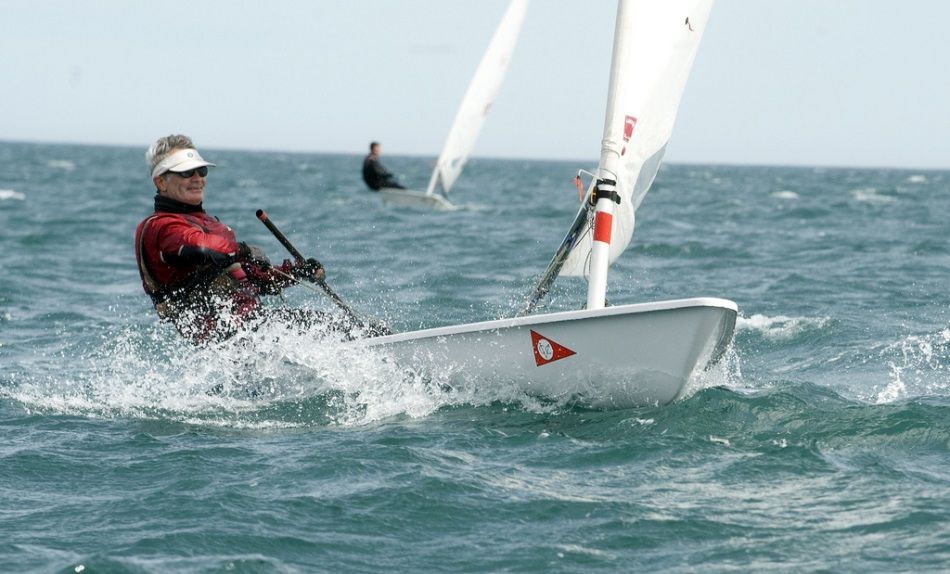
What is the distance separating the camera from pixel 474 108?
69.1 ft

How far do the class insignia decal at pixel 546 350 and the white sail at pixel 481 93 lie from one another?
15.7 m

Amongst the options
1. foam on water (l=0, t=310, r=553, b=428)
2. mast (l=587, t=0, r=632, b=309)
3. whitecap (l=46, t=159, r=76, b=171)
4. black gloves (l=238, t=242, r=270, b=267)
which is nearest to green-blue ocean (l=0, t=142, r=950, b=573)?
foam on water (l=0, t=310, r=553, b=428)

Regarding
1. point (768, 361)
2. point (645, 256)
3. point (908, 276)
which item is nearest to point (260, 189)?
point (645, 256)

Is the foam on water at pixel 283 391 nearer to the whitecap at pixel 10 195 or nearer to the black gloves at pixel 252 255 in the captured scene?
the black gloves at pixel 252 255

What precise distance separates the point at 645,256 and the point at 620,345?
8.80 m

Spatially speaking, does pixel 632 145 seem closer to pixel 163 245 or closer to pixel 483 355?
pixel 483 355

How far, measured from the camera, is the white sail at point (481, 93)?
2039 centimetres

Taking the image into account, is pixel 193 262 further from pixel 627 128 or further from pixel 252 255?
pixel 627 128

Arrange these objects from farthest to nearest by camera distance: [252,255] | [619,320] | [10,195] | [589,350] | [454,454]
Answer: [10,195] → [252,255] → [589,350] → [619,320] → [454,454]

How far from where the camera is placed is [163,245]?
543cm

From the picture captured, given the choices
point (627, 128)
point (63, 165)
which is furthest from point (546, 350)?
point (63, 165)

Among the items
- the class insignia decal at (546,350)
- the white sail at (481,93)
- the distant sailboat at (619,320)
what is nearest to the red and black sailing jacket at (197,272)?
the distant sailboat at (619,320)

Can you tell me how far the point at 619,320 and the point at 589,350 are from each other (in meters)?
0.24

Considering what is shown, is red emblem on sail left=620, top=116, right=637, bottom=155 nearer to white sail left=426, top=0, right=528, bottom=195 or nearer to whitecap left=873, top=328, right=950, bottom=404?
whitecap left=873, top=328, right=950, bottom=404
